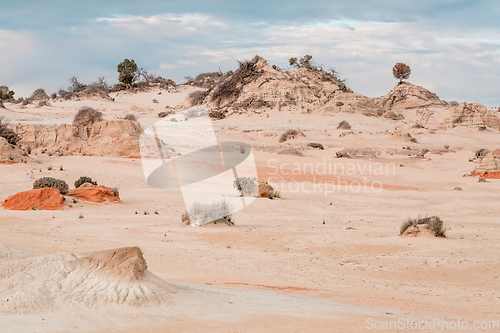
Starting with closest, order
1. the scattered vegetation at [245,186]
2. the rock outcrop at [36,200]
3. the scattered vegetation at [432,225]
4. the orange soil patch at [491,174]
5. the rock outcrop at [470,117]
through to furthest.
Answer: the scattered vegetation at [432,225] < the rock outcrop at [36,200] < the scattered vegetation at [245,186] < the orange soil patch at [491,174] < the rock outcrop at [470,117]

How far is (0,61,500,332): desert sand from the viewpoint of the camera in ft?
13.7

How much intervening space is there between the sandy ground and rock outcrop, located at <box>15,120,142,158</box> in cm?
174

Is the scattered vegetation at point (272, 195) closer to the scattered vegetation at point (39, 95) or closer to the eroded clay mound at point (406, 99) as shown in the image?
the eroded clay mound at point (406, 99)

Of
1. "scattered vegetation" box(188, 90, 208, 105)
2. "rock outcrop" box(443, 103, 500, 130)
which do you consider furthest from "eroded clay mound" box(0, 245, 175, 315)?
"scattered vegetation" box(188, 90, 208, 105)

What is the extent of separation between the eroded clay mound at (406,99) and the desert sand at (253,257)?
28.1 meters

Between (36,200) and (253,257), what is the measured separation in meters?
7.16

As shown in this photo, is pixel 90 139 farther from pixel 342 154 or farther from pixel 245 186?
pixel 342 154

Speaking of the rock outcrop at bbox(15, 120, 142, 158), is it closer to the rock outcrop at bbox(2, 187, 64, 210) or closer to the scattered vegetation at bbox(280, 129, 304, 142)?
the rock outcrop at bbox(2, 187, 64, 210)

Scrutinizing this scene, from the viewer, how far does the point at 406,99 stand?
50156mm

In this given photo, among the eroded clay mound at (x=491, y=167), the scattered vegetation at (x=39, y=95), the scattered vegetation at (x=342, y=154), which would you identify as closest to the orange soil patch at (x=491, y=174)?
the eroded clay mound at (x=491, y=167)

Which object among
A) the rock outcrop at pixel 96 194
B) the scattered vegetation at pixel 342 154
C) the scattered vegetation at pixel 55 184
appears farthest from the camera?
the scattered vegetation at pixel 342 154

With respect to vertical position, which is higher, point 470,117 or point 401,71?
point 401,71

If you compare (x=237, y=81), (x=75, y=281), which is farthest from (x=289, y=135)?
(x=75, y=281)

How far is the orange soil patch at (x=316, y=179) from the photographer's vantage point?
2014 centimetres
